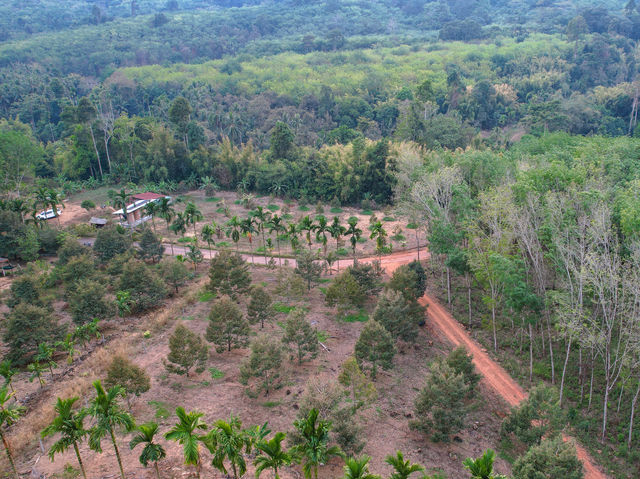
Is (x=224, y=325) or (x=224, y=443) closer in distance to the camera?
(x=224, y=443)

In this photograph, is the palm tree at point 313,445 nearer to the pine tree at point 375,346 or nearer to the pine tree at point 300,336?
the pine tree at point 375,346

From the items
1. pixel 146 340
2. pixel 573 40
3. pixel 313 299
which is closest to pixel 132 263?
pixel 146 340

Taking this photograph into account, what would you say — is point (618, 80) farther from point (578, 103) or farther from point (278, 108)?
point (278, 108)

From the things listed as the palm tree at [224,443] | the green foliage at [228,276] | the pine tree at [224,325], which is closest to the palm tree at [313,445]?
the palm tree at [224,443]

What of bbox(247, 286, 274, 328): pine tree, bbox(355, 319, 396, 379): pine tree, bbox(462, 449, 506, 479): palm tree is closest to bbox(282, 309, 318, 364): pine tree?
bbox(355, 319, 396, 379): pine tree

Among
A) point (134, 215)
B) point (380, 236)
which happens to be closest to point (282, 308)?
point (380, 236)

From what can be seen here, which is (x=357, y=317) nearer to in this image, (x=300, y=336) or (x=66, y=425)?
(x=300, y=336)

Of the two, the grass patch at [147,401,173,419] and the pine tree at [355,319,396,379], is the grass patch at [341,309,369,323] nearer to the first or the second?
the pine tree at [355,319,396,379]
